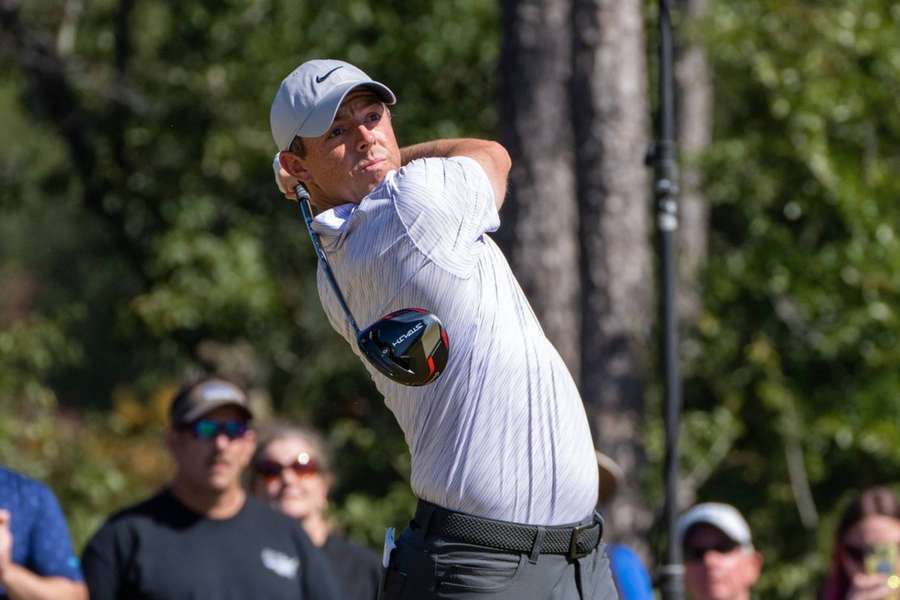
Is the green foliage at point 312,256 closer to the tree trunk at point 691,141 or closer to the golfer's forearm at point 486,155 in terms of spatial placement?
the tree trunk at point 691,141

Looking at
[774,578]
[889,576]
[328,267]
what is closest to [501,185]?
[328,267]

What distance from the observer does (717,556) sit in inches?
252

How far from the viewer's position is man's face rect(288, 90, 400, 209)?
12.0 feet

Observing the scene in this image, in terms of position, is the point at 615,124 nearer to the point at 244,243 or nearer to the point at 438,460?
the point at 244,243

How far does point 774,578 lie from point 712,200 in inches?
94.8

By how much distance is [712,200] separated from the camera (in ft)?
34.8

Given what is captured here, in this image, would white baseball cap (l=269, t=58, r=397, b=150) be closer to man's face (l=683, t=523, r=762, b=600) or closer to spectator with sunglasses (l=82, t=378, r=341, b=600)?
spectator with sunglasses (l=82, t=378, r=341, b=600)

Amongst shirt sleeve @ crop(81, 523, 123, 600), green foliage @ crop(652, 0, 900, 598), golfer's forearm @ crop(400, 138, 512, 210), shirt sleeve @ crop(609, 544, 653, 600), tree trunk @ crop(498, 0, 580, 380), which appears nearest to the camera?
golfer's forearm @ crop(400, 138, 512, 210)

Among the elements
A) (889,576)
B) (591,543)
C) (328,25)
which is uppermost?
(328,25)

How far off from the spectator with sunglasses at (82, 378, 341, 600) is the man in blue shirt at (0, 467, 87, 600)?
17 centimetres

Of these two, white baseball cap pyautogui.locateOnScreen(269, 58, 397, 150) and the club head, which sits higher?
white baseball cap pyautogui.locateOnScreen(269, 58, 397, 150)

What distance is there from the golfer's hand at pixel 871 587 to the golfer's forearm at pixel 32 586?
2633 millimetres

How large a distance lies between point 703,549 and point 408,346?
11.3 ft

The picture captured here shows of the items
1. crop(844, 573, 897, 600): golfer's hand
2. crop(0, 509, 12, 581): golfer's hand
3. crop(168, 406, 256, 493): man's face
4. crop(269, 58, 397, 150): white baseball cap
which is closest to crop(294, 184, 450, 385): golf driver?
crop(269, 58, 397, 150): white baseball cap
